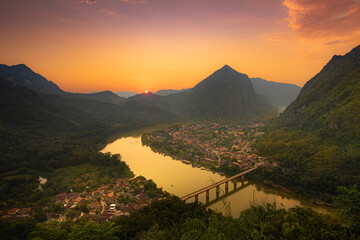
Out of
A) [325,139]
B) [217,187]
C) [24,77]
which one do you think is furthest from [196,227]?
[24,77]

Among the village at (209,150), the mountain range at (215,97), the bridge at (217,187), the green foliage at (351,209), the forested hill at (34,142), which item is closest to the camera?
the green foliage at (351,209)

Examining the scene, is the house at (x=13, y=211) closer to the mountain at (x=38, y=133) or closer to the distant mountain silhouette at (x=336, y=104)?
the mountain at (x=38, y=133)

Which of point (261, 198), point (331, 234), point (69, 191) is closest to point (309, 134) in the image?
point (261, 198)

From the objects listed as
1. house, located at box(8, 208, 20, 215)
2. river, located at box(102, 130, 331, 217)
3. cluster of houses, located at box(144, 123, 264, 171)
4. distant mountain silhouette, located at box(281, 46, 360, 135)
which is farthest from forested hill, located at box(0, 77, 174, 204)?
distant mountain silhouette, located at box(281, 46, 360, 135)

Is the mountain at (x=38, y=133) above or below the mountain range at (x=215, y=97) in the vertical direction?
below

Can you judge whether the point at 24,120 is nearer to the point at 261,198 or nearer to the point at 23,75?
the point at 261,198

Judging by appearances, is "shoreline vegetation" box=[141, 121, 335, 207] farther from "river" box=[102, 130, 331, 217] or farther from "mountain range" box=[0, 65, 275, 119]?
"mountain range" box=[0, 65, 275, 119]

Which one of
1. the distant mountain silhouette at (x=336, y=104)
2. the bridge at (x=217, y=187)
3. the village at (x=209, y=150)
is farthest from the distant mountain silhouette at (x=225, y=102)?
the bridge at (x=217, y=187)

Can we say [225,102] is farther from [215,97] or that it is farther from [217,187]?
[217,187]
